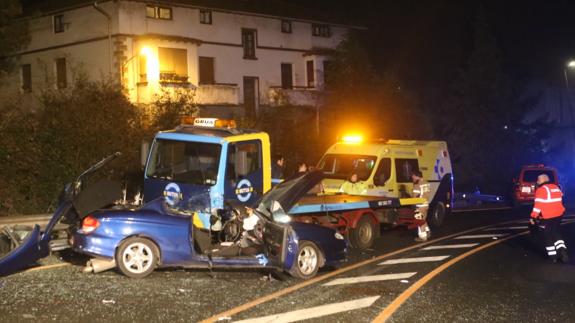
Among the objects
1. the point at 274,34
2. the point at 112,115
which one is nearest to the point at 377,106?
the point at 274,34

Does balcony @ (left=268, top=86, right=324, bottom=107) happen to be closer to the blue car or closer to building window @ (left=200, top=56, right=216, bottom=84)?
building window @ (left=200, top=56, right=216, bottom=84)

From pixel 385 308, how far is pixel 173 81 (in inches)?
996

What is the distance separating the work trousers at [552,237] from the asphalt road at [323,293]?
0.83ft

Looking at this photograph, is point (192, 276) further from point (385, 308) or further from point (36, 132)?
point (36, 132)

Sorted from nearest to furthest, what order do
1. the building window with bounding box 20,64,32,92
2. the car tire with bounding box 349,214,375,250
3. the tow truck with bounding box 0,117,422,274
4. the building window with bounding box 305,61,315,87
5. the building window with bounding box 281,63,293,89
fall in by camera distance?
the tow truck with bounding box 0,117,422,274, the car tire with bounding box 349,214,375,250, the building window with bounding box 20,64,32,92, the building window with bounding box 281,63,293,89, the building window with bounding box 305,61,315,87

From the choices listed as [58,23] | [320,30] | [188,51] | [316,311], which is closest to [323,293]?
[316,311]

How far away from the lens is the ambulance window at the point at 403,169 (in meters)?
16.6

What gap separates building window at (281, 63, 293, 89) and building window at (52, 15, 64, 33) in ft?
43.5

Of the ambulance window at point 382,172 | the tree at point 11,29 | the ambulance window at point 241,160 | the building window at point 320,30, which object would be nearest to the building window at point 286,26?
the building window at point 320,30

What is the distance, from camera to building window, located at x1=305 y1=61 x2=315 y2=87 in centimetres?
4256

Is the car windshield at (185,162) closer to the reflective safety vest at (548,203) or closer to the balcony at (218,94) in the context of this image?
the reflective safety vest at (548,203)

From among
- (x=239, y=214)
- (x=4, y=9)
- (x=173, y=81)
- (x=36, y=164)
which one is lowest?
(x=239, y=214)

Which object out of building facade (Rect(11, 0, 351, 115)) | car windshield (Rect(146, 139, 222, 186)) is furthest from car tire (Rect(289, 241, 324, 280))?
building facade (Rect(11, 0, 351, 115))

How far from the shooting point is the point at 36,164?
16.8 m
